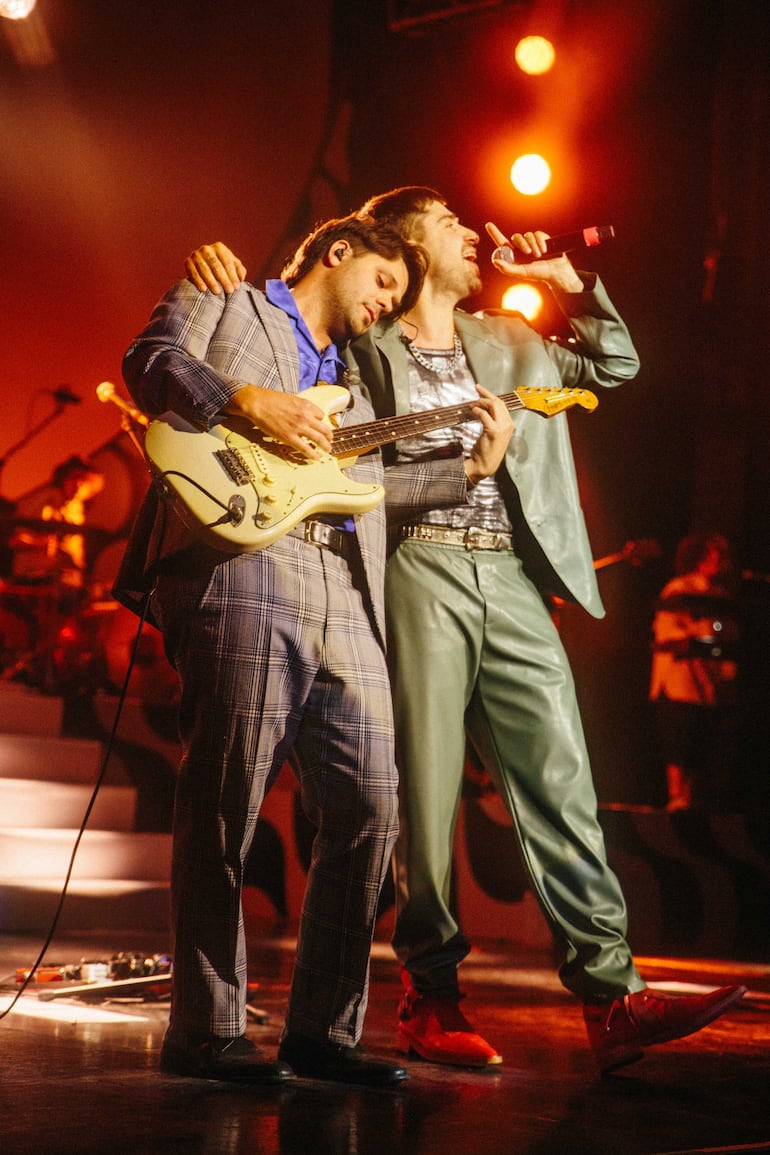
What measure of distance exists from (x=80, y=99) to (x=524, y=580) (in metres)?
5.85

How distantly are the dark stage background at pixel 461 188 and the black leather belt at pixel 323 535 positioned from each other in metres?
4.99

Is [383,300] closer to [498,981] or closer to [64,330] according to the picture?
[498,981]

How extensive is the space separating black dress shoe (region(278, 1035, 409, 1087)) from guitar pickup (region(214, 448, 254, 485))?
1100 mm

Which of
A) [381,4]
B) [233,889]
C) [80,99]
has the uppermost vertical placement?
[381,4]

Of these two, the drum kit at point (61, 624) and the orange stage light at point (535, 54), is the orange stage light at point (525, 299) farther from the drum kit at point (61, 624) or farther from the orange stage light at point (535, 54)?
the drum kit at point (61, 624)

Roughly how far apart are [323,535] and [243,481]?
0.25 meters

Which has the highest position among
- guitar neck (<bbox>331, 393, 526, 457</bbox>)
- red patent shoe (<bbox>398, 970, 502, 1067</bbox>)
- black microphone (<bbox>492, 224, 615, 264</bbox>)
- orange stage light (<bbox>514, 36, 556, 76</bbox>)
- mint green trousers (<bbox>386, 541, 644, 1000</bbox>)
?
orange stage light (<bbox>514, 36, 556, 76</bbox>)

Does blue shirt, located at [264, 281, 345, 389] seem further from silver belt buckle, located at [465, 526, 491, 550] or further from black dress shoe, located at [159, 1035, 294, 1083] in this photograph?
black dress shoe, located at [159, 1035, 294, 1083]

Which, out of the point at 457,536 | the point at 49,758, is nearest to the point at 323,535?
the point at 457,536

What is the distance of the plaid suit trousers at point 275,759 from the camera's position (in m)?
2.28

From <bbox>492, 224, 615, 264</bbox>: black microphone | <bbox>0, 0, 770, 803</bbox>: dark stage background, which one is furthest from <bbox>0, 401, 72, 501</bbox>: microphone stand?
<bbox>492, 224, 615, 264</bbox>: black microphone

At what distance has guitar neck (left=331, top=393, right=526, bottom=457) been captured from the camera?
253 centimetres

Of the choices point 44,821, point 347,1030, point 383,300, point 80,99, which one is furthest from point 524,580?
point 80,99

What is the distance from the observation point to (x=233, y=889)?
2291 millimetres
